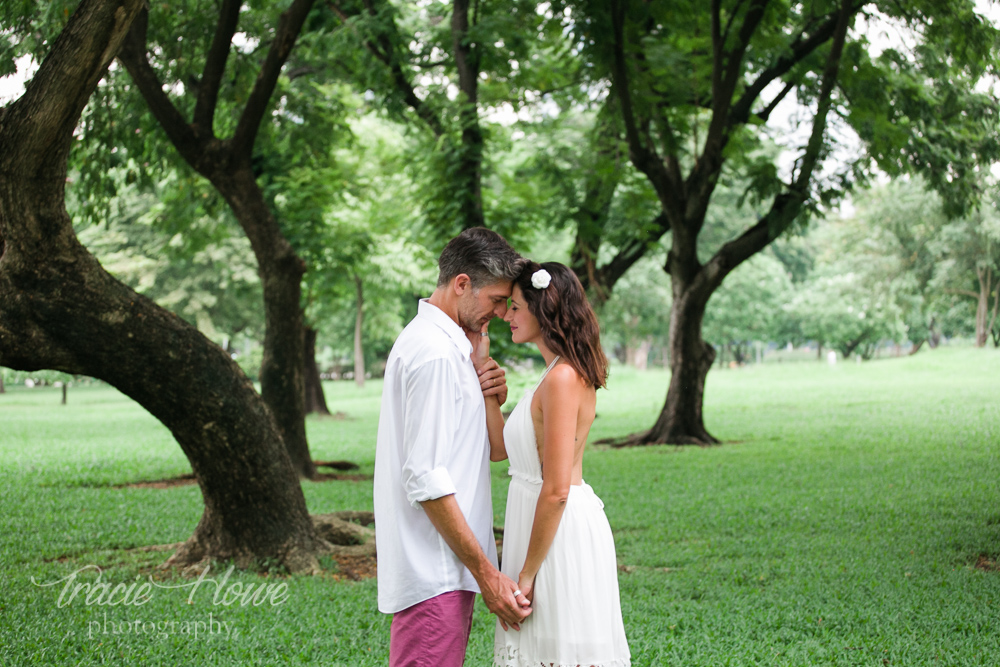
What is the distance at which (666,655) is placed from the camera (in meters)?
4.92

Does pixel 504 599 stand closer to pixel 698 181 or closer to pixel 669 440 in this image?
pixel 698 181

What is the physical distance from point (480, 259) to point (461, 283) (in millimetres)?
111

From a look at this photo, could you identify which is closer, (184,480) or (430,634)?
(430,634)

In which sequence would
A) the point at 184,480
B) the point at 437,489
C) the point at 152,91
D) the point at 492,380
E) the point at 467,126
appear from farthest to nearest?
1. the point at 184,480
2. the point at 467,126
3. the point at 152,91
4. the point at 492,380
5. the point at 437,489

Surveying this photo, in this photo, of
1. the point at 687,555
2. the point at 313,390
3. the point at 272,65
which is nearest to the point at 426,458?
the point at 687,555

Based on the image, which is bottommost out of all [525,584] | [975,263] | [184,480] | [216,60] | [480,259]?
[184,480]

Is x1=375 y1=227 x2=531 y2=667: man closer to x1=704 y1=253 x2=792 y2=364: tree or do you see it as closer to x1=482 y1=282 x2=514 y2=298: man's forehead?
x1=482 y1=282 x2=514 y2=298: man's forehead

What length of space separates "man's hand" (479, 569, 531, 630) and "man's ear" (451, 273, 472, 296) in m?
0.97

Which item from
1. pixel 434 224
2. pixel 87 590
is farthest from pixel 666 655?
pixel 434 224

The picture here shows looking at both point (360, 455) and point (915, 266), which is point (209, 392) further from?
point (915, 266)

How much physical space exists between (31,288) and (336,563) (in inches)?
123

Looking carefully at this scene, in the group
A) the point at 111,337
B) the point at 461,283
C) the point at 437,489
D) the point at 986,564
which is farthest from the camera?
the point at 986,564

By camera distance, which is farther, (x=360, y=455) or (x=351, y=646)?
(x=360, y=455)

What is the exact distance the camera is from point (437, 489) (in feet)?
8.79
